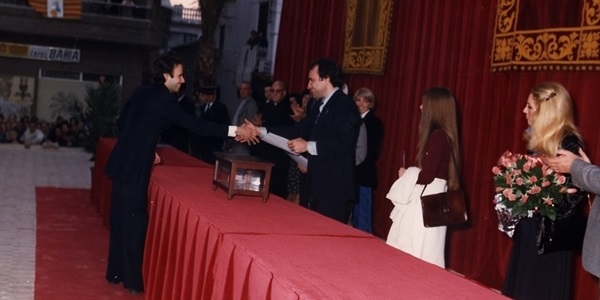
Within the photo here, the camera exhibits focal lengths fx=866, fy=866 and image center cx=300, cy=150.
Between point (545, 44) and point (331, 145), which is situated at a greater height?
point (545, 44)

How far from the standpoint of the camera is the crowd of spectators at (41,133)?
1873 centimetres

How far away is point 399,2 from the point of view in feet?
28.5

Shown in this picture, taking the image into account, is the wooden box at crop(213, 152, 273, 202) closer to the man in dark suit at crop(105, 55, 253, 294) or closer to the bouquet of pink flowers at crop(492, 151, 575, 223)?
the man in dark suit at crop(105, 55, 253, 294)

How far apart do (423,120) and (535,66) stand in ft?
5.53

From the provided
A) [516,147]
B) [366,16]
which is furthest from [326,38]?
[516,147]

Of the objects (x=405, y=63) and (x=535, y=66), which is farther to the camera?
(x=405, y=63)

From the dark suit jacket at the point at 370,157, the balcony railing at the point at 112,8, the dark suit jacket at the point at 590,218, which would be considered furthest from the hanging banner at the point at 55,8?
the dark suit jacket at the point at 590,218

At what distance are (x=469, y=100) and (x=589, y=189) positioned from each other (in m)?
3.70

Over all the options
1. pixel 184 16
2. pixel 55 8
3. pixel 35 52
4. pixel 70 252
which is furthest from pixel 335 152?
pixel 184 16

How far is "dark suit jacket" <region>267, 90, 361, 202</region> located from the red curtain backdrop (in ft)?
5.45

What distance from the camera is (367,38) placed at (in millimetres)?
9148

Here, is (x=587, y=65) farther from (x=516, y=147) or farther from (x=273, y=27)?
(x=273, y=27)

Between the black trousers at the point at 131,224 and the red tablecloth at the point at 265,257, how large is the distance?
5.1 inches

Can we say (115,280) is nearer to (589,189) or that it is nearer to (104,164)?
(104,164)
